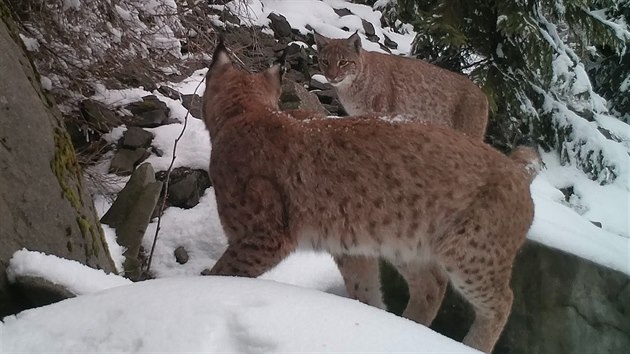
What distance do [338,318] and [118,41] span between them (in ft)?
14.3

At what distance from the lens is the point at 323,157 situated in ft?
13.4

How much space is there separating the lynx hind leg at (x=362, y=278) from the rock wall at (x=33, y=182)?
1636 millimetres

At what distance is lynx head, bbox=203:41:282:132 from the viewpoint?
4555mm

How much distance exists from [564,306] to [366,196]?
2.31 meters

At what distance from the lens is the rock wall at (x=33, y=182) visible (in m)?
3.20

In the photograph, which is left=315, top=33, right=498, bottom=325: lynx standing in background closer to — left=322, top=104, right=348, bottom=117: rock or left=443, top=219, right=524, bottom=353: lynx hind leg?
left=322, top=104, right=348, bottom=117: rock

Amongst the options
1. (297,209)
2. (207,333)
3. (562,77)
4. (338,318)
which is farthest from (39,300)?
(562,77)

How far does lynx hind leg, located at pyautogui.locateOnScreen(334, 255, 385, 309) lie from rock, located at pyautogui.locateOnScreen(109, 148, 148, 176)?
334 cm

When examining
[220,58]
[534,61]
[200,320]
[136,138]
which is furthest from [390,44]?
[200,320]

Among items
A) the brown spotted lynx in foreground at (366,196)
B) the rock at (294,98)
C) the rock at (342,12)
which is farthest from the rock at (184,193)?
the rock at (342,12)

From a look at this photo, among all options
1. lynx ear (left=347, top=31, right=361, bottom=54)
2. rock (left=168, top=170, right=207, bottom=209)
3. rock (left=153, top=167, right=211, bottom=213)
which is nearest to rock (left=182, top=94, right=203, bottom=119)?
rock (left=153, top=167, right=211, bottom=213)

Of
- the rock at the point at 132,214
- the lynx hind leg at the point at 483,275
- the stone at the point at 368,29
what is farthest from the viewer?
the stone at the point at 368,29

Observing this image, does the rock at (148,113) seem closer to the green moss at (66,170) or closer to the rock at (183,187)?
the rock at (183,187)

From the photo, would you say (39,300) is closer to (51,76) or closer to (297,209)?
(297,209)
